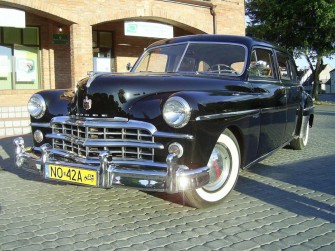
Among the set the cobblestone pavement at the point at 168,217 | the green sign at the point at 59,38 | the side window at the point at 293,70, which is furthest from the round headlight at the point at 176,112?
the green sign at the point at 59,38

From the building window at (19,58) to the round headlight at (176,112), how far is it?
1086 centimetres

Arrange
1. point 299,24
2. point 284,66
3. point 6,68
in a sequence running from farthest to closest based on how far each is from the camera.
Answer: point 299,24
point 6,68
point 284,66

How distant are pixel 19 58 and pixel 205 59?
10.1 metres

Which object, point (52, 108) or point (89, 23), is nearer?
point (52, 108)

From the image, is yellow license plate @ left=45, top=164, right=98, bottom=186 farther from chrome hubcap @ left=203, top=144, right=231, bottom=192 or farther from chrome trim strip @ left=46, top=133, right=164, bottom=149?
chrome hubcap @ left=203, top=144, right=231, bottom=192

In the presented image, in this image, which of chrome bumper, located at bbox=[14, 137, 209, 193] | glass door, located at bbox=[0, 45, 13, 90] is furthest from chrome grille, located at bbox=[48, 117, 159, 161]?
glass door, located at bbox=[0, 45, 13, 90]

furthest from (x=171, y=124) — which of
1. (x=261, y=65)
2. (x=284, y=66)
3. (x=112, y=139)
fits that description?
(x=284, y=66)

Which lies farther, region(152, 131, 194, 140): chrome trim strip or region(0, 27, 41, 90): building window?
region(0, 27, 41, 90): building window

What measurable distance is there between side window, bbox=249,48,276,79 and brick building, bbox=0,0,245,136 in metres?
7.67

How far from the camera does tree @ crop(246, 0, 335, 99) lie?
19.8m

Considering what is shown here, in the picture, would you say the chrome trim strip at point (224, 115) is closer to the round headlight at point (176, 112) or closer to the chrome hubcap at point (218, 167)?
the round headlight at point (176, 112)

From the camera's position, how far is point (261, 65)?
503cm

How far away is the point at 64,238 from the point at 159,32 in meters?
11.6

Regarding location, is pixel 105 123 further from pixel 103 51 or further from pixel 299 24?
pixel 299 24
